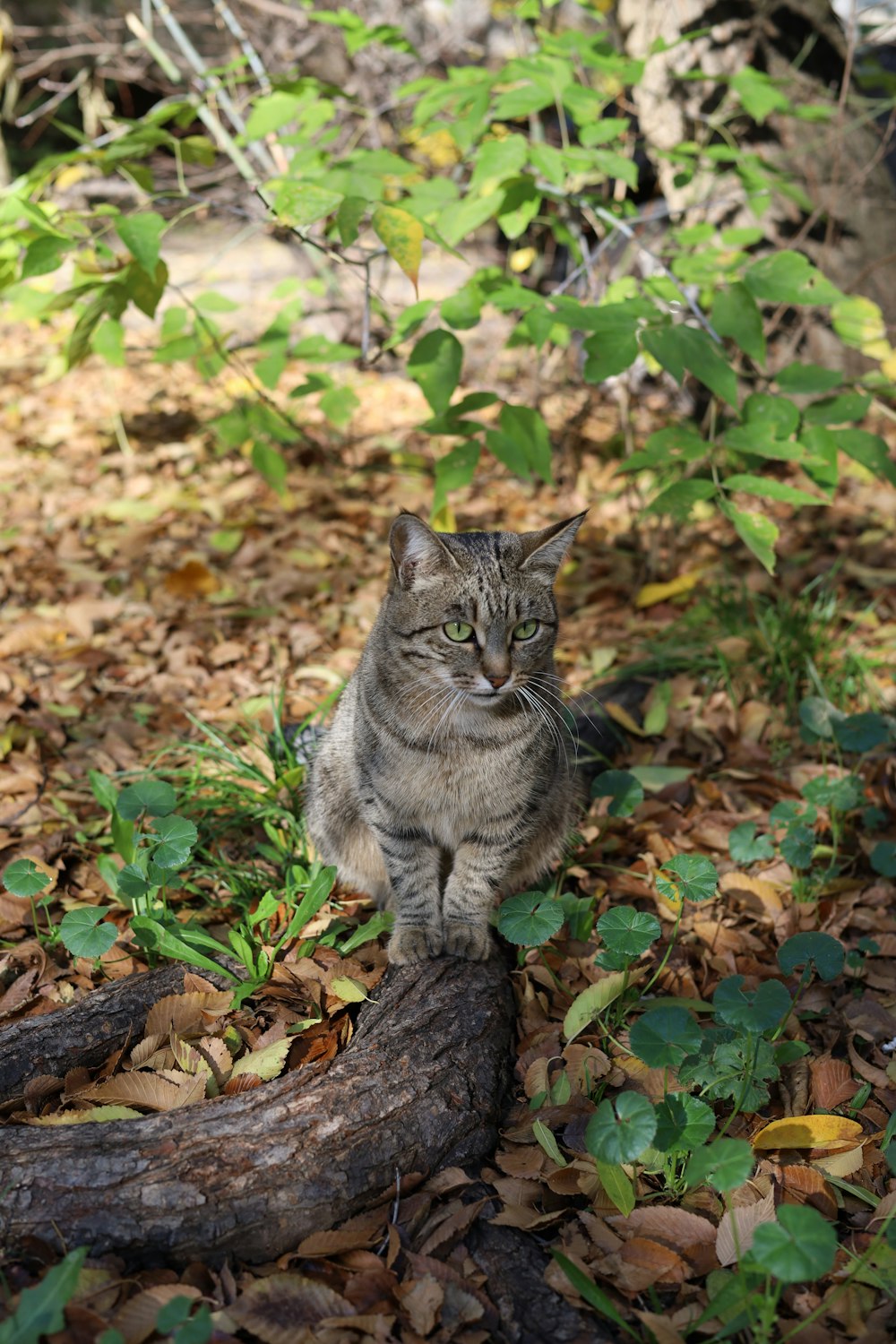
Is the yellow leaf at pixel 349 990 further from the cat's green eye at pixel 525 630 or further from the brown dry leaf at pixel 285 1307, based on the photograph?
the cat's green eye at pixel 525 630

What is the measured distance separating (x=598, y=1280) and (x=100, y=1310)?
2.91 ft

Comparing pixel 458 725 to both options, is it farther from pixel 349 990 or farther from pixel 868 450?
pixel 868 450

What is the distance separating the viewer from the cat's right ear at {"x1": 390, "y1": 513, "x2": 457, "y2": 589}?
8.22 feet

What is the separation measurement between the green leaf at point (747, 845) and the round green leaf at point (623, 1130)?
44.6 inches

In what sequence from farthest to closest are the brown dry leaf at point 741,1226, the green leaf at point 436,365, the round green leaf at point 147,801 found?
1. the green leaf at point 436,365
2. the round green leaf at point 147,801
3. the brown dry leaf at point 741,1226

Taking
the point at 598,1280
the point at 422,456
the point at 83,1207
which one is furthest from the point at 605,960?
the point at 422,456

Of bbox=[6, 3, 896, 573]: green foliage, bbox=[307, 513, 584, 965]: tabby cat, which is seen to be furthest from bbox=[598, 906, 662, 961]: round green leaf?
Result: bbox=[6, 3, 896, 573]: green foliage

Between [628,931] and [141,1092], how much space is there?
3.64ft

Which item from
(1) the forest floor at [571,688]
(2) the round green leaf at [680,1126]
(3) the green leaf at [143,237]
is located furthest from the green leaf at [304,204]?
(2) the round green leaf at [680,1126]

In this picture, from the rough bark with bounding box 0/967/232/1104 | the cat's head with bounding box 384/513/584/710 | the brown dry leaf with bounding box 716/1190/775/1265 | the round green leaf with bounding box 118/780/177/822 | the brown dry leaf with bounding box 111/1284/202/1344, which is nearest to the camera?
the brown dry leaf with bounding box 111/1284/202/1344

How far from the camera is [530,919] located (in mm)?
2414

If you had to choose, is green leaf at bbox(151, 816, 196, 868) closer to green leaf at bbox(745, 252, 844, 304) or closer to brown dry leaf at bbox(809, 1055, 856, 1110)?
brown dry leaf at bbox(809, 1055, 856, 1110)

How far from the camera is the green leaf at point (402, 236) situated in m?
2.73

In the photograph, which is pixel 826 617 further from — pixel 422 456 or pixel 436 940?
pixel 422 456
